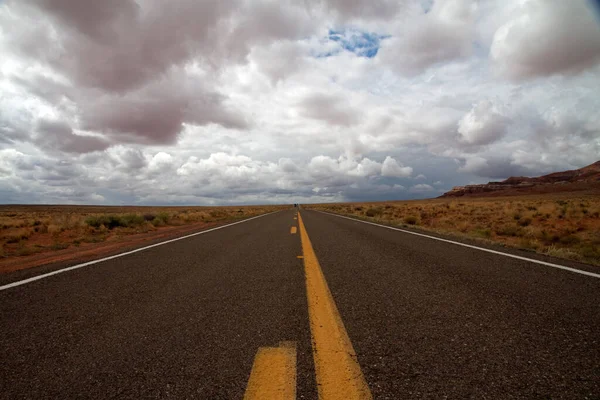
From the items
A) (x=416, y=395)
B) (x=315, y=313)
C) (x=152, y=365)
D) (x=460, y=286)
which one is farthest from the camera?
(x=460, y=286)

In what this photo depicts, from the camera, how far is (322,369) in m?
1.79

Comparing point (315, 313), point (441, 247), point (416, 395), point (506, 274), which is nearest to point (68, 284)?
point (315, 313)

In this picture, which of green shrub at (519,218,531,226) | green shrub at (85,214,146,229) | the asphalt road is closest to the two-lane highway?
the asphalt road

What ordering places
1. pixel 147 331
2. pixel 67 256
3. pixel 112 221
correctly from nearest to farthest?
1. pixel 147 331
2. pixel 67 256
3. pixel 112 221

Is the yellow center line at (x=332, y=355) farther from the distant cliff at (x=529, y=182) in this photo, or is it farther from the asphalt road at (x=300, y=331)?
the distant cliff at (x=529, y=182)

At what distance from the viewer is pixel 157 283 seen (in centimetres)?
400

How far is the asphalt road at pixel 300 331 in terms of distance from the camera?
172 cm

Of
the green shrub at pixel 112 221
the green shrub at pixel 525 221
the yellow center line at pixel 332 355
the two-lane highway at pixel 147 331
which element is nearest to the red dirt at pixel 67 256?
the two-lane highway at pixel 147 331

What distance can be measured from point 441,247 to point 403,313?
4727 mm

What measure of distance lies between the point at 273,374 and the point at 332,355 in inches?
16.4

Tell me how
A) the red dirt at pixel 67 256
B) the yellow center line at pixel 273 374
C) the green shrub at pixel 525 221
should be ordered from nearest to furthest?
the yellow center line at pixel 273 374, the red dirt at pixel 67 256, the green shrub at pixel 525 221

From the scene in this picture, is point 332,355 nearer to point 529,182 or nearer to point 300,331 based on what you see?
point 300,331

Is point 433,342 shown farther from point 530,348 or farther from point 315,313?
point 315,313

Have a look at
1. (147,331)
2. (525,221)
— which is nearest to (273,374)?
(147,331)
